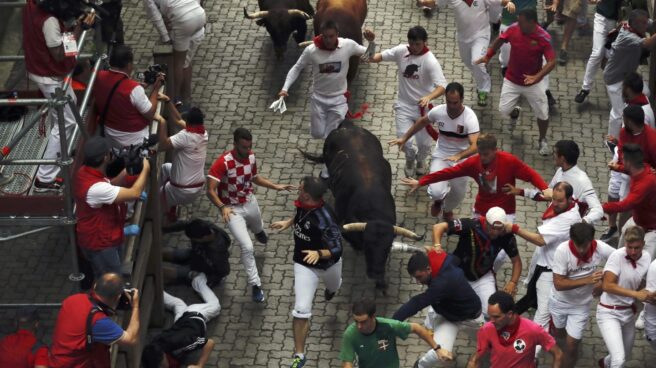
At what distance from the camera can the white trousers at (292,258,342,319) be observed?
15039 mm

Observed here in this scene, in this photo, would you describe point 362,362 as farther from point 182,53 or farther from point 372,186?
point 182,53

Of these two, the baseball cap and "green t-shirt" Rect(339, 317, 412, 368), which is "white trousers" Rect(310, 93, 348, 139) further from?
the baseball cap

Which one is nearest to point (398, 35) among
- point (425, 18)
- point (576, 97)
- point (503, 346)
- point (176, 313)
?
point (425, 18)

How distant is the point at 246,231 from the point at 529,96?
14.9ft

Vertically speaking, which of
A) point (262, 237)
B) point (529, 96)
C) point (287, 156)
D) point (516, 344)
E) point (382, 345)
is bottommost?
point (262, 237)

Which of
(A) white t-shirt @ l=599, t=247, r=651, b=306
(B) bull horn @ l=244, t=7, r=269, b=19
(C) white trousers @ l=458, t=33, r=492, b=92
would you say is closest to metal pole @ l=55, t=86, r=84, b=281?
(A) white t-shirt @ l=599, t=247, r=651, b=306

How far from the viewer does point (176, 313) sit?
52.1 feet

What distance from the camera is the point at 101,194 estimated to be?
1319cm

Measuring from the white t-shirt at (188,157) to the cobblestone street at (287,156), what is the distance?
0.96 metres

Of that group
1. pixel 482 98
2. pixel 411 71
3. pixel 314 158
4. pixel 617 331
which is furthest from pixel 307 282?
pixel 482 98

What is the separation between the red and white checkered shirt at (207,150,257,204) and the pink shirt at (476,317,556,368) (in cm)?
369

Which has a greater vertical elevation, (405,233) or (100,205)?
(100,205)

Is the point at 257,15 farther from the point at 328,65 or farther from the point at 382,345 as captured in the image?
the point at 382,345

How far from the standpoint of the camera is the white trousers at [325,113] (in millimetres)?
18203
